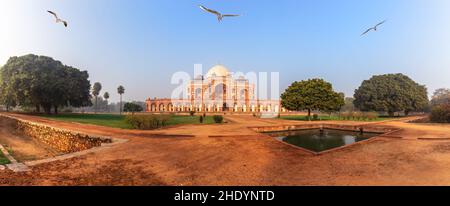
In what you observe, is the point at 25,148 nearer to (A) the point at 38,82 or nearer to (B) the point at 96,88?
(A) the point at 38,82

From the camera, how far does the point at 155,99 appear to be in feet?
A: 273

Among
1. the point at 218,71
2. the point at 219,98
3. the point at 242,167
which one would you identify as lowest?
the point at 242,167

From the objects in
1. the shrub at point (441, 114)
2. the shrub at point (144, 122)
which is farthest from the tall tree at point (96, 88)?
the shrub at point (441, 114)

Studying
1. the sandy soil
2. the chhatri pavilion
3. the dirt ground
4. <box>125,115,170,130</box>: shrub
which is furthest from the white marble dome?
the dirt ground

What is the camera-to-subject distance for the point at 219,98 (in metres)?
78.3

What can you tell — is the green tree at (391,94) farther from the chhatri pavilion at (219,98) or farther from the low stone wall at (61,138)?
the low stone wall at (61,138)

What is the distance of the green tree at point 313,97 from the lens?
36594mm

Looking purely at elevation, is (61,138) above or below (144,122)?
→ below

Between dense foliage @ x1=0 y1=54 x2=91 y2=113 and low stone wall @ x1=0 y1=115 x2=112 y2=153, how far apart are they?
11296mm

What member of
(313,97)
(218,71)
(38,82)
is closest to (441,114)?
(313,97)

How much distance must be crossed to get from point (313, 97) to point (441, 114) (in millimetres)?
14759

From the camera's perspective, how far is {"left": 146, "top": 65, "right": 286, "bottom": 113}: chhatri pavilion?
76875 mm

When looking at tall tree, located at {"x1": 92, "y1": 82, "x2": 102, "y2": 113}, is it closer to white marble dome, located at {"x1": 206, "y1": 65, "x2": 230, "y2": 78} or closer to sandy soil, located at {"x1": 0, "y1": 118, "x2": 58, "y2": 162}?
white marble dome, located at {"x1": 206, "y1": 65, "x2": 230, "y2": 78}
